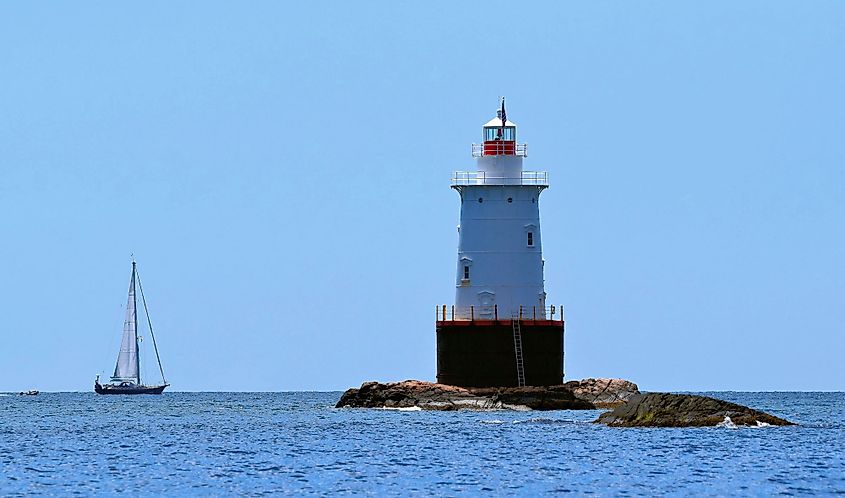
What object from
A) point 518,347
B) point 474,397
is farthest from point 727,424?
point 474,397

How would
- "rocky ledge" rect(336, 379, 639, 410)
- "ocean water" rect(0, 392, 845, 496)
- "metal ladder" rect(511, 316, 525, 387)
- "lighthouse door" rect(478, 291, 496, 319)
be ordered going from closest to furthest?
"ocean water" rect(0, 392, 845, 496) < "rocky ledge" rect(336, 379, 639, 410) < "metal ladder" rect(511, 316, 525, 387) < "lighthouse door" rect(478, 291, 496, 319)

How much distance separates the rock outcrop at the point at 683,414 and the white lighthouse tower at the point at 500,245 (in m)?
11.2

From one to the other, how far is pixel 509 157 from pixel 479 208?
2.55 metres

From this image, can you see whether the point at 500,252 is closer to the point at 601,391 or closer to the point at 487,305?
the point at 487,305

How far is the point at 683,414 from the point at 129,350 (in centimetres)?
8547

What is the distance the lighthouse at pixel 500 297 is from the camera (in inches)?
2672

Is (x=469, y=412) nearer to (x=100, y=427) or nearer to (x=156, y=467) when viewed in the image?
(x=100, y=427)

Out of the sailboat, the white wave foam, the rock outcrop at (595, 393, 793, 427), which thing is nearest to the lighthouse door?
the rock outcrop at (595, 393, 793, 427)

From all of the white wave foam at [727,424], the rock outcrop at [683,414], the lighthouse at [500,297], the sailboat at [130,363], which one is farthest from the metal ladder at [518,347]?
the sailboat at [130,363]

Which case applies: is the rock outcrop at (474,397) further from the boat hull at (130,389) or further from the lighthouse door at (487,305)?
the boat hull at (130,389)

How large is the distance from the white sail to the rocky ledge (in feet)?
203

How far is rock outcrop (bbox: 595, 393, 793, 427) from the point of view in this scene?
5609 cm

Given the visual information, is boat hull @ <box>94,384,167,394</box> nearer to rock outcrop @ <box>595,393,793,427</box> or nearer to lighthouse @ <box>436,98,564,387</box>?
lighthouse @ <box>436,98,564,387</box>

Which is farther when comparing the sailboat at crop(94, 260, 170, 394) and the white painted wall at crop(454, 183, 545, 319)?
the sailboat at crop(94, 260, 170, 394)
